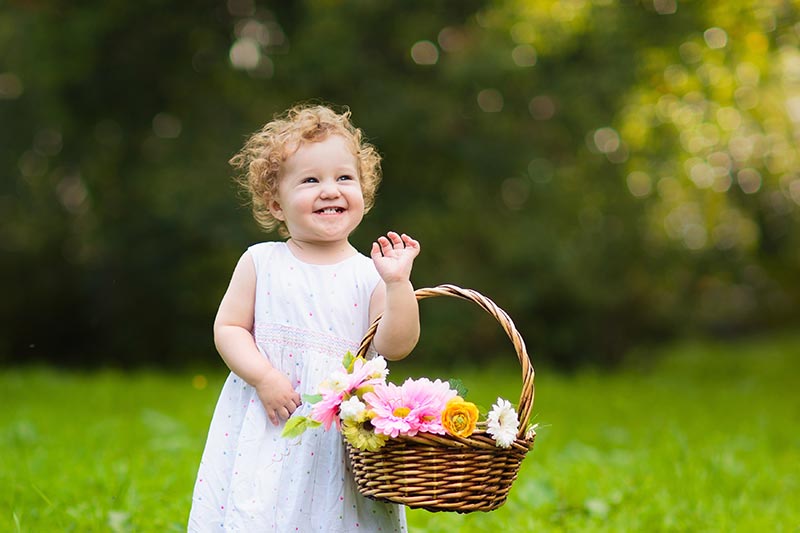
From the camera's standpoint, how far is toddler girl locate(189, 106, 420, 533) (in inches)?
98.9

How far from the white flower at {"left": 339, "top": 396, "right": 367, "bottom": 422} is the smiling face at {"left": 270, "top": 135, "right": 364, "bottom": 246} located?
20.9 inches

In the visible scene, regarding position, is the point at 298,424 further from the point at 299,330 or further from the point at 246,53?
the point at 246,53

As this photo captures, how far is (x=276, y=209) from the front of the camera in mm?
2781

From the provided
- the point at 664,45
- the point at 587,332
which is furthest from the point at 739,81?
the point at 587,332

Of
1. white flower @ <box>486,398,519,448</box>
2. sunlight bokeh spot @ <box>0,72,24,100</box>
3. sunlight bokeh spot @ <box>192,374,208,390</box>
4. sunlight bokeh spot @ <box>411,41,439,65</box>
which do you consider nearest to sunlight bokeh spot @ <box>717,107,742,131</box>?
sunlight bokeh spot @ <box>411,41,439,65</box>

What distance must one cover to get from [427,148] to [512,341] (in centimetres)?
937

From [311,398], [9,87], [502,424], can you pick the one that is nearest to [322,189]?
[311,398]

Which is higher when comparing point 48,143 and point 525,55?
point 525,55

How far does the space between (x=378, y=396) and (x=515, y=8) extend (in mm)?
9288

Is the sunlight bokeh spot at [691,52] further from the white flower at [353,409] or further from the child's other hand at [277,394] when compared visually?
the white flower at [353,409]

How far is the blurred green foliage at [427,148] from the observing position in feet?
35.0

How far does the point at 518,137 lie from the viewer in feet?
38.3

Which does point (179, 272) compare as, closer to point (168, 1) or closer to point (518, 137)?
point (168, 1)

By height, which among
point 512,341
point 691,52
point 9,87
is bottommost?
point 512,341
